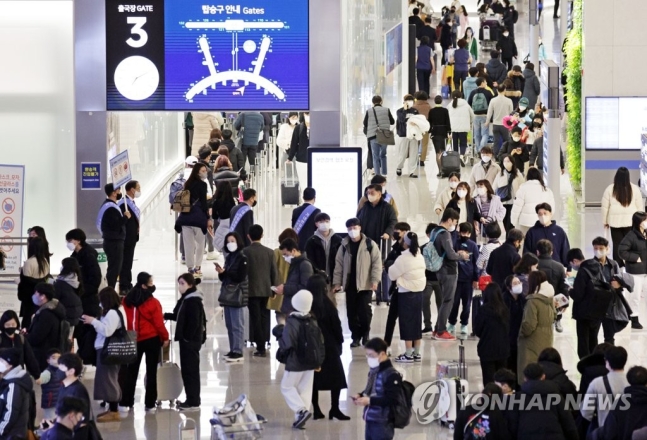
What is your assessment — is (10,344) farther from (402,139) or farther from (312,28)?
(402,139)

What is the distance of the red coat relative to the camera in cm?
1204

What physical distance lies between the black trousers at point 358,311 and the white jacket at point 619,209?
4.31 meters

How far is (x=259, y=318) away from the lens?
14.2m

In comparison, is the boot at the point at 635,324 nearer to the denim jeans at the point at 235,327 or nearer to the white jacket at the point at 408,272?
the white jacket at the point at 408,272

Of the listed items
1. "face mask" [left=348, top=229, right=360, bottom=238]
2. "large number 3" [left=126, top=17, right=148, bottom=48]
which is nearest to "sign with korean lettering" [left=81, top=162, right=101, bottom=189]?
"large number 3" [left=126, top=17, right=148, bottom=48]

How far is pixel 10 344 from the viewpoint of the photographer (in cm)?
1098

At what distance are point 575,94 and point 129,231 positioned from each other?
9.97 metres

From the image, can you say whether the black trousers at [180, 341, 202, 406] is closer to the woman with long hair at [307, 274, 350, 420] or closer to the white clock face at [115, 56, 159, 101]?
the woman with long hair at [307, 274, 350, 420]

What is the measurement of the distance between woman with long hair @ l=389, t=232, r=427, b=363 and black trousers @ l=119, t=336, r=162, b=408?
8.57 ft

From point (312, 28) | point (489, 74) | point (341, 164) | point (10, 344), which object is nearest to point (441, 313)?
point (341, 164)

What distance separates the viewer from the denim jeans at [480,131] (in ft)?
82.5

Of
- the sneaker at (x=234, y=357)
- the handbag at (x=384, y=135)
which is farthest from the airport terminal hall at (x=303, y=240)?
the handbag at (x=384, y=135)
